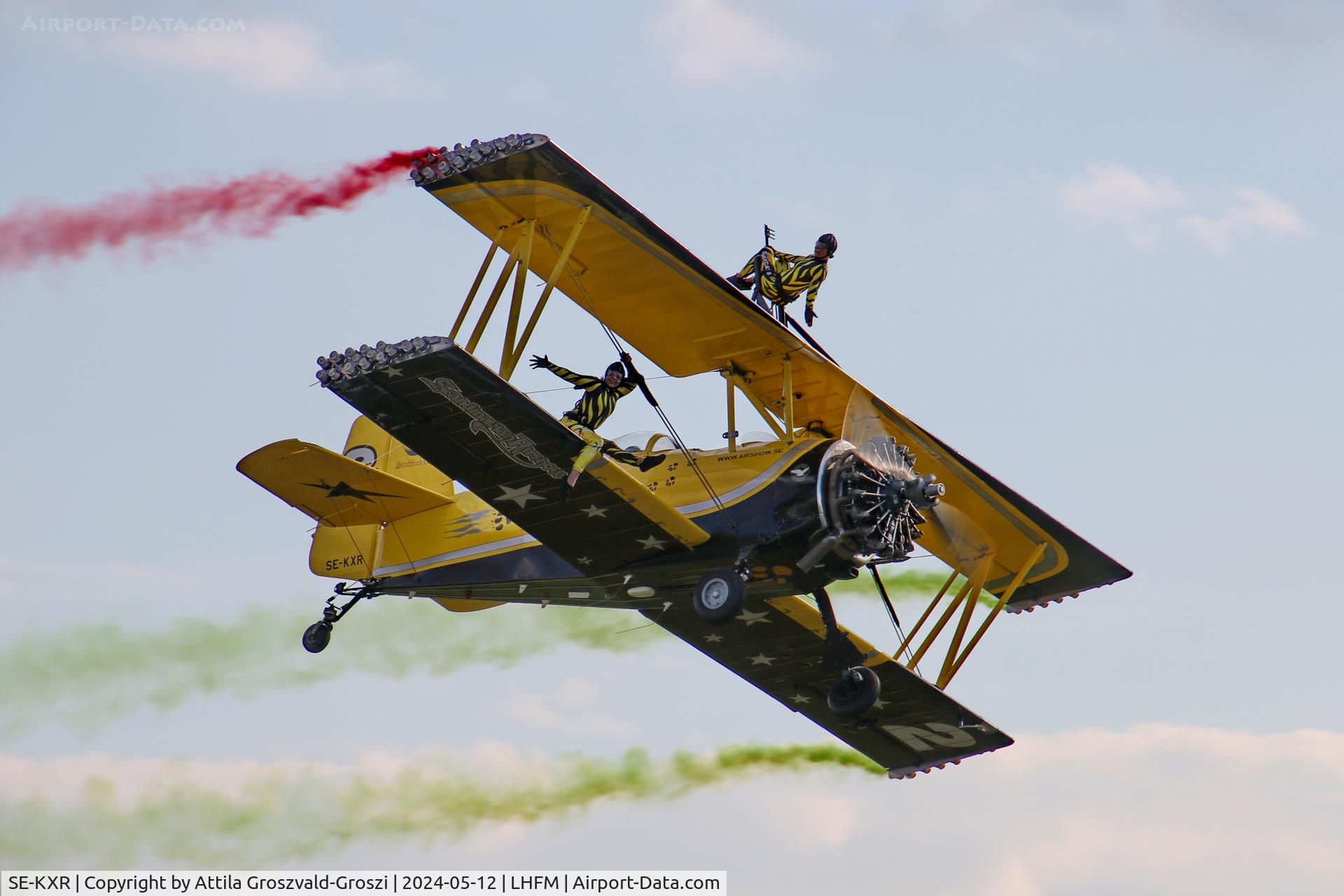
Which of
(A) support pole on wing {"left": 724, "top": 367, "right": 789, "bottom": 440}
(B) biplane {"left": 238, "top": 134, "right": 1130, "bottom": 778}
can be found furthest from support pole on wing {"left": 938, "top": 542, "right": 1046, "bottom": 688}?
(A) support pole on wing {"left": 724, "top": 367, "right": 789, "bottom": 440}

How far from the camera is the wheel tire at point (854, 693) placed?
70.2ft

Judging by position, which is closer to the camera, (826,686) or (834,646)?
(834,646)

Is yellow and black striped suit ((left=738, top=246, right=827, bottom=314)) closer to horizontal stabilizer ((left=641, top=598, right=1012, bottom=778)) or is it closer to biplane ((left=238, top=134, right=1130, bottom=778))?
biplane ((left=238, top=134, right=1130, bottom=778))

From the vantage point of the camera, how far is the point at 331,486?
21.9 meters

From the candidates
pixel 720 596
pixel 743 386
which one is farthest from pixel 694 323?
pixel 720 596

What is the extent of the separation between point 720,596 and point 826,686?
4.56 m

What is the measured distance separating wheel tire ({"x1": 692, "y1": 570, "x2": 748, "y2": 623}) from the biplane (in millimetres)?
24

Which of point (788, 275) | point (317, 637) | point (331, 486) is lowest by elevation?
point (317, 637)

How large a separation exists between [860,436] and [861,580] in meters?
4.52

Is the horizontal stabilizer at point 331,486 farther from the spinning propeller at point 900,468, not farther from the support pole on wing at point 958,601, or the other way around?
the support pole on wing at point 958,601

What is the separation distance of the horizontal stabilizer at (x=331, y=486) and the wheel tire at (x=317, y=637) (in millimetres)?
1177

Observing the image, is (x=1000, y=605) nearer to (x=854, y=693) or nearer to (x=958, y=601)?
(x=958, y=601)

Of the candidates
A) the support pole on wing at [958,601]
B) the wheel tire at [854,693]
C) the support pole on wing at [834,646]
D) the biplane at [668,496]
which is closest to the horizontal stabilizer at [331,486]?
the biplane at [668,496]

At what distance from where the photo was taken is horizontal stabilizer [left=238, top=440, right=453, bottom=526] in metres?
20.9
